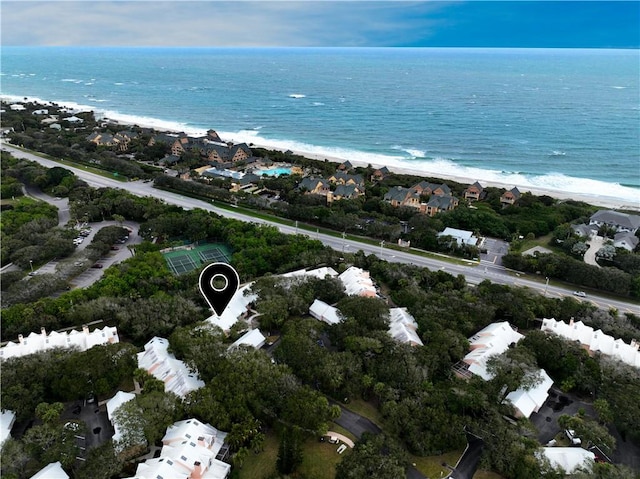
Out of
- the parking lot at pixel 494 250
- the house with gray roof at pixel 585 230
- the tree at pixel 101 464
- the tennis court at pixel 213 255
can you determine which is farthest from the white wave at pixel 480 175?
the tree at pixel 101 464

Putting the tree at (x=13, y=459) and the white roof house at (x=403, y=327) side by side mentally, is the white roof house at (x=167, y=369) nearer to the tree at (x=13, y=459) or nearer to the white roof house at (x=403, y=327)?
the tree at (x=13, y=459)

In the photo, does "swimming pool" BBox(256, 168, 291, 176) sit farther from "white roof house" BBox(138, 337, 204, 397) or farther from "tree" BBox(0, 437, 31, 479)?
"tree" BBox(0, 437, 31, 479)

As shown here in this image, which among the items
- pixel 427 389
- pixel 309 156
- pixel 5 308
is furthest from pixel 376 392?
pixel 309 156

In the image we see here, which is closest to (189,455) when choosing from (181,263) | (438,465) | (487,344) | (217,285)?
(217,285)

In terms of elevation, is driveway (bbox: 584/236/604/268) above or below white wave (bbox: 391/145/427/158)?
below

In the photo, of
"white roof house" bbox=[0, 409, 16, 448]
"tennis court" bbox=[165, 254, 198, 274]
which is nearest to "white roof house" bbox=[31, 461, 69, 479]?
"white roof house" bbox=[0, 409, 16, 448]

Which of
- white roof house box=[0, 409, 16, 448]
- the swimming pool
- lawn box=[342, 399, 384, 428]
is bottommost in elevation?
lawn box=[342, 399, 384, 428]

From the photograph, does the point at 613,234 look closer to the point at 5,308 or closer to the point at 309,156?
the point at 309,156

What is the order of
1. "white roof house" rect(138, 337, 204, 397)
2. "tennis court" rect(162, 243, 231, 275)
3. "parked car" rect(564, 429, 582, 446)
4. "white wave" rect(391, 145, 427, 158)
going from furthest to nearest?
1. "white wave" rect(391, 145, 427, 158)
2. "tennis court" rect(162, 243, 231, 275)
3. "white roof house" rect(138, 337, 204, 397)
4. "parked car" rect(564, 429, 582, 446)
